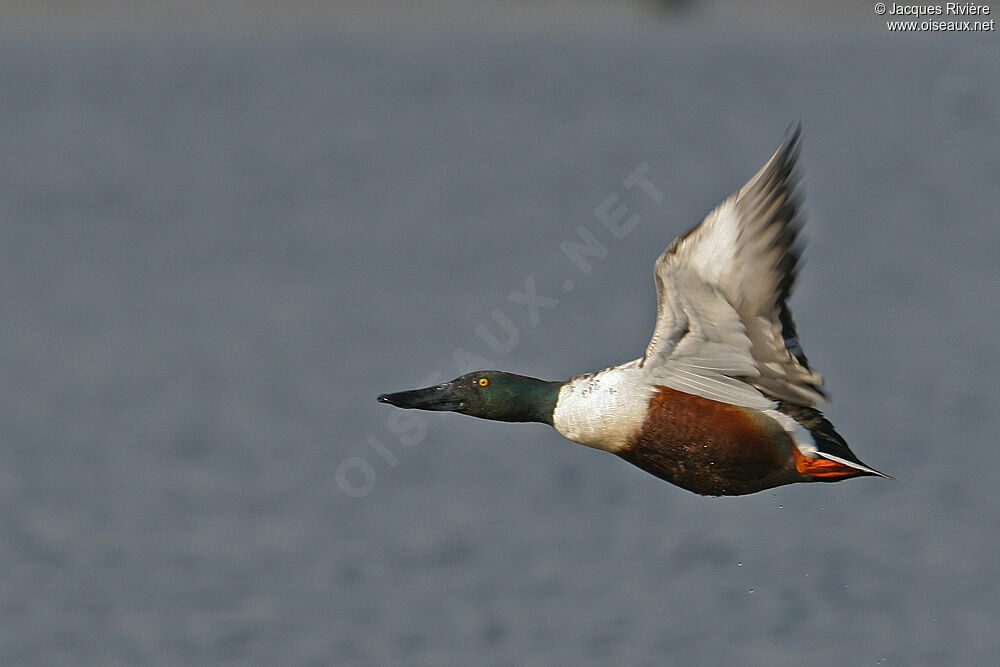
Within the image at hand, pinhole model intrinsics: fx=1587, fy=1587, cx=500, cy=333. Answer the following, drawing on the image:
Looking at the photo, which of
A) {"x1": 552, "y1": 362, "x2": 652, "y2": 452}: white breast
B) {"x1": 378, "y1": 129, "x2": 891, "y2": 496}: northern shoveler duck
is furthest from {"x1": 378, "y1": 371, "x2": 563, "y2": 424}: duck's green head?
{"x1": 552, "y1": 362, "x2": 652, "y2": 452}: white breast

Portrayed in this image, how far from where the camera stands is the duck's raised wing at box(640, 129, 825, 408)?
5.79 meters

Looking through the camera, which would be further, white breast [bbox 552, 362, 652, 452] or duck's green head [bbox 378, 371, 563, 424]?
duck's green head [bbox 378, 371, 563, 424]

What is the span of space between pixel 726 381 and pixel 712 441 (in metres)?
0.25

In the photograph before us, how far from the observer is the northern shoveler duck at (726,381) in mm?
5805

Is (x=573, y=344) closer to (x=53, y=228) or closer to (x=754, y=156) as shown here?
(x=754, y=156)

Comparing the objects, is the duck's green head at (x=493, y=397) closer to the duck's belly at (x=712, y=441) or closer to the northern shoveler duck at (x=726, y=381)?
the northern shoveler duck at (x=726, y=381)

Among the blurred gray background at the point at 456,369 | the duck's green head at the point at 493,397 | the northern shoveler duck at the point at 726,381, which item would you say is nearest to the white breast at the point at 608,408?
the northern shoveler duck at the point at 726,381

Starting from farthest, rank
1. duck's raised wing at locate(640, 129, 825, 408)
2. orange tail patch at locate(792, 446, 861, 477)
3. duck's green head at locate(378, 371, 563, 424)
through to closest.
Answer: duck's green head at locate(378, 371, 563, 424)
orange tail patch at locate(792, 446, 861, 477)
duck's raised wing at locate(640, 129, 825, 408)

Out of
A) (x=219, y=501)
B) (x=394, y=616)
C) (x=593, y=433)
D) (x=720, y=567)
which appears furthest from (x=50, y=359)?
(x=593, y=433)

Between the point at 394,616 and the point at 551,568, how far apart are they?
4.09 feet

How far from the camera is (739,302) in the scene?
19.5 ft

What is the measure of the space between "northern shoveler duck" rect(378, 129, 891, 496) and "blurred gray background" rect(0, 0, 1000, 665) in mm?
3688

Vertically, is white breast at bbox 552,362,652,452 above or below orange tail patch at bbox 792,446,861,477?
above

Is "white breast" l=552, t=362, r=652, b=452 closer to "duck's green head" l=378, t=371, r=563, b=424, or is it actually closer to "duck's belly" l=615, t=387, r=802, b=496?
"duck's belly" l=615, t=387, r=802, b=496
